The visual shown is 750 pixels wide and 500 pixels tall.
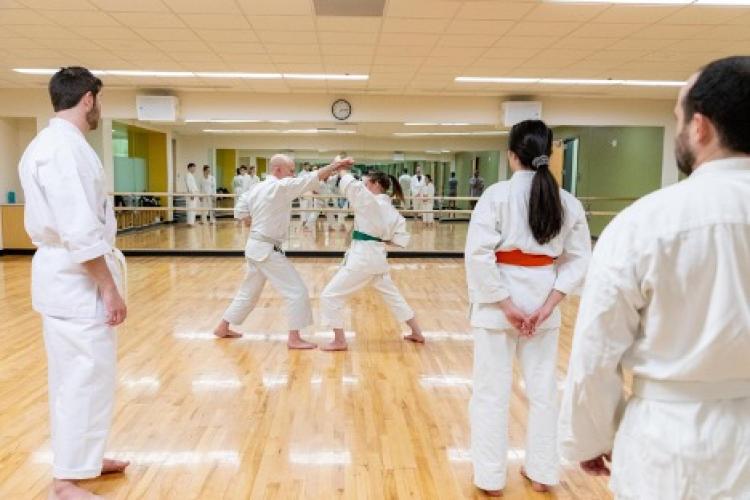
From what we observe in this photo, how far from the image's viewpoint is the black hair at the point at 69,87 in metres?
2.20

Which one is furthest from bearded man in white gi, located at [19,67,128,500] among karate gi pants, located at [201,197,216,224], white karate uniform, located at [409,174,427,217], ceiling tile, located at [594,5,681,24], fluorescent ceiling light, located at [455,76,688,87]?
karate gi pants, located at [201,197,216,224]

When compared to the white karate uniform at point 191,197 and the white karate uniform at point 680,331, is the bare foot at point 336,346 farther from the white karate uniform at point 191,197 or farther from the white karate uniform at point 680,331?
the white karate uniform at point 191,197

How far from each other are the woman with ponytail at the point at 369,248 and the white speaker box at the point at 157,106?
18.4 feet

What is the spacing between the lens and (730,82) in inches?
39.1

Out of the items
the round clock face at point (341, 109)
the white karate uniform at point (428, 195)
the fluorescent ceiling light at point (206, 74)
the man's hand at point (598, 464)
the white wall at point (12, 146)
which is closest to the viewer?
the man's hand at point (598, 464)

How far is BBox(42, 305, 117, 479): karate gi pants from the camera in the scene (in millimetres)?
2178

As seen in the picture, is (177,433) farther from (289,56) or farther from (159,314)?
(289,56)

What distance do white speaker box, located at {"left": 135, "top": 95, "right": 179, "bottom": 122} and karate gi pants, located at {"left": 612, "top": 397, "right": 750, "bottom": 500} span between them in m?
8.91

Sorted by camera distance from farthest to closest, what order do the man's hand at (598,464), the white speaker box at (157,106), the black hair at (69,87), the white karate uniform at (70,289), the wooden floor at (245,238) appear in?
the wooden floor at (245,238)
the white speaker box at (157,106)
the black hair at (69,87)
the white karate uniform at (70,289)
the man's hand at (598,464)

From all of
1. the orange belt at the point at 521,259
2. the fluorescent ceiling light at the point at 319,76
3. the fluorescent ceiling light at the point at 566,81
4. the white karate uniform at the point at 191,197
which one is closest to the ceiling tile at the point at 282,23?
the fluorescent ceiling light at the point at 319,76


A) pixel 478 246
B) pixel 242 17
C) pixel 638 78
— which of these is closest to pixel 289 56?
pixel 242 17

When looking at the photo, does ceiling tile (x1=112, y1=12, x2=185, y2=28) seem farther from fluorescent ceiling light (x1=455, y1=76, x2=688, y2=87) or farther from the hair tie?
the hair tie

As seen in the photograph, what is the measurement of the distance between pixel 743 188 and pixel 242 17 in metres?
4.78

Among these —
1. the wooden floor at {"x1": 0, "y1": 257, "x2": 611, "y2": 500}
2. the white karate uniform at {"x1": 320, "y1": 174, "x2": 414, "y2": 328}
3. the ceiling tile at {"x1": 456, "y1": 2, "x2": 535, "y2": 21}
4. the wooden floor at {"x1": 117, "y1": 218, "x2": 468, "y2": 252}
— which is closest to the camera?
the wooden floor at {"x1": 0, "y1": 257, "x2": 611, "y2": 500}
